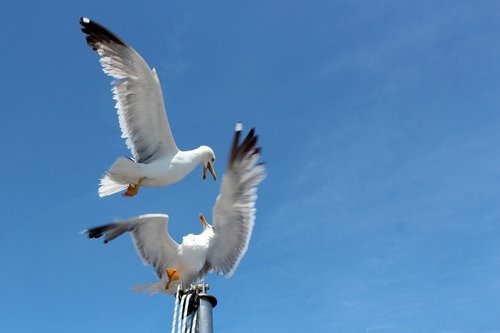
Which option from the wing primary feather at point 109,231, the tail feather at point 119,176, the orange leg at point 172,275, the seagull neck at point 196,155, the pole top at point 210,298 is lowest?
the pole top at point 210,298

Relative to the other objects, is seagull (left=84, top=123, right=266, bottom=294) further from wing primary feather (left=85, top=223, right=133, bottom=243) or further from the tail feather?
the tail feather

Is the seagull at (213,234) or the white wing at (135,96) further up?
the white wing at (135,96)

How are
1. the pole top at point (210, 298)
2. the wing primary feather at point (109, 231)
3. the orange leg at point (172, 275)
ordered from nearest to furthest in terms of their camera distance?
1. the pole top at point (210, 298)
2. the wing primary feather at point (109, 231)
3. the orange leg at point (172, 275)

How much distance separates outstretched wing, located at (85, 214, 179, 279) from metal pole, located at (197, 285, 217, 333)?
5.21 feet

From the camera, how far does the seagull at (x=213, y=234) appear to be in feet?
18.0

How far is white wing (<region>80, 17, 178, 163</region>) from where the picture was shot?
5.47m

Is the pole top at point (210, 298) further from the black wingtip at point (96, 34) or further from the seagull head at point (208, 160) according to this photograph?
the black wingtip at point (96, 34)

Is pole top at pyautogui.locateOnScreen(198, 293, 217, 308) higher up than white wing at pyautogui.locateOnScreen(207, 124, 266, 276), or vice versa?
white wing at pyautogui.locateOnScreen(207, 124, 266, 276)

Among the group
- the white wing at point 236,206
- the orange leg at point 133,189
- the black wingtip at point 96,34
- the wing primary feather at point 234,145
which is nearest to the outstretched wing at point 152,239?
the orange leg at point 133,189

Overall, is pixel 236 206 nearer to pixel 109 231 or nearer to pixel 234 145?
pixel 234 145

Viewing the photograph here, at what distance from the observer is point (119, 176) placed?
5.26 m

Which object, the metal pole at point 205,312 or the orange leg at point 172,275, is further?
the orange leg at point 172,275

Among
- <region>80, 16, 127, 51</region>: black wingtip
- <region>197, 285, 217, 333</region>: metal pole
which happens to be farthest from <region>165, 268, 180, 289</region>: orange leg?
<region>80, 16, 127, 51</region>: black wingtip

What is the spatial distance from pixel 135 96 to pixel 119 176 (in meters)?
0.91
